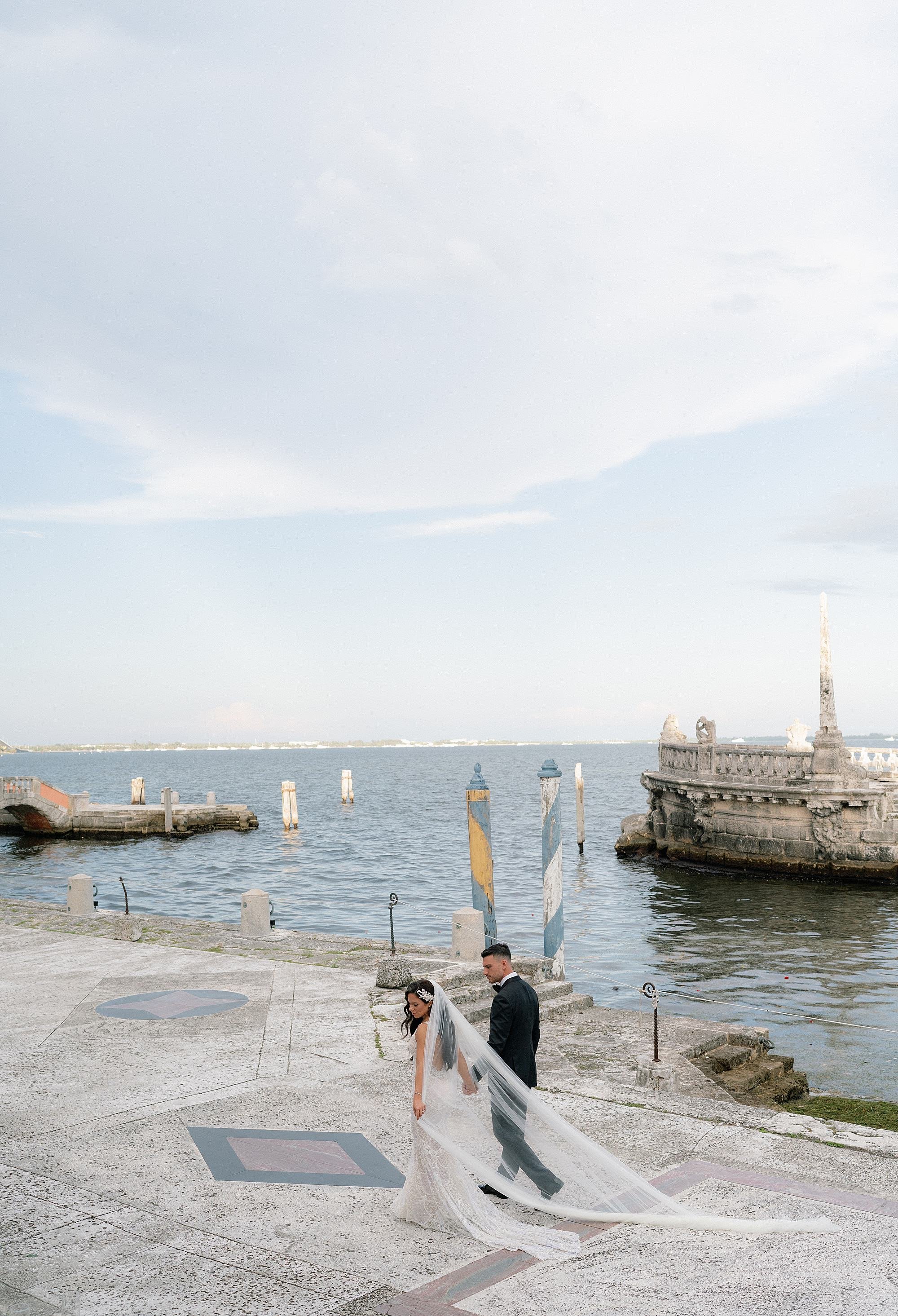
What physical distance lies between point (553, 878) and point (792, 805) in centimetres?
2302

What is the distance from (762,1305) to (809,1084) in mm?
9566

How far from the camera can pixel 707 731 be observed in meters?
39.6

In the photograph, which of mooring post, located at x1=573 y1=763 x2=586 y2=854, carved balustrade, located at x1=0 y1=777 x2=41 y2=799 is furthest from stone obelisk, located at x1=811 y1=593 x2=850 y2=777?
carved balustrade, located at x1=0 y1=777 x2=41 y2=799

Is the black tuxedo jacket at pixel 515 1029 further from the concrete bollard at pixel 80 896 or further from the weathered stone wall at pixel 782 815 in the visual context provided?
the weathered stone wall at pixel 782 815

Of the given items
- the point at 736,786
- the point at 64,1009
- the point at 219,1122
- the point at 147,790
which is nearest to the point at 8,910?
the point at 64,1009

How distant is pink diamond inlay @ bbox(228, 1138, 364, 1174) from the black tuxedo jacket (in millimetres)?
1492

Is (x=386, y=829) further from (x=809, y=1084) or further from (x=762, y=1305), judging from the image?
(x=762, y=1305)

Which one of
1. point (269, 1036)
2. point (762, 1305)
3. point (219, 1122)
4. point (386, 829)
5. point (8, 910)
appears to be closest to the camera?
point (762, 1305)

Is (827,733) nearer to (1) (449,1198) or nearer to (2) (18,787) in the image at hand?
(1) (449,1198)

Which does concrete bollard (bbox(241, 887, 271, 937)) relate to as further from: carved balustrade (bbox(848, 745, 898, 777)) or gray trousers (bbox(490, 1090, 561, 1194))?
carved balustrade (bbox(848, 745, 898, 777))

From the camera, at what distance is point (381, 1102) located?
→ 912 cm

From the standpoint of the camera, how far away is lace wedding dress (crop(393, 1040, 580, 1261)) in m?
6.31

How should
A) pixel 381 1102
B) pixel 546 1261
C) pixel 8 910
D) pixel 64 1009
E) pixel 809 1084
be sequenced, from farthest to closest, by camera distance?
pixel 8 910 < pixel 809 1084 < pixel 64 1009 < pixel 381 1102 < pixel 546 1261

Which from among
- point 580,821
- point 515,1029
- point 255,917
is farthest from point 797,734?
point 515,1029
